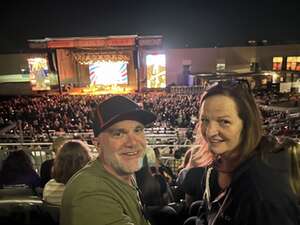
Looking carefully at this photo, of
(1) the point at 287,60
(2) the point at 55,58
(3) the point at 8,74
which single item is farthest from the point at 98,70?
(1) the point at 287,60

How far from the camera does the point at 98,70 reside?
24.7 metres

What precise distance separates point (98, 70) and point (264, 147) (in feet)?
78.5

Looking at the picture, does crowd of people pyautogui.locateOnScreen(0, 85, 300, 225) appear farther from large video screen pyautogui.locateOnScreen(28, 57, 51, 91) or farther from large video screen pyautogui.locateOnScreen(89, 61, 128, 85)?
large video screen pyautogui.locateOnScreen(89, 61, 128, 85)

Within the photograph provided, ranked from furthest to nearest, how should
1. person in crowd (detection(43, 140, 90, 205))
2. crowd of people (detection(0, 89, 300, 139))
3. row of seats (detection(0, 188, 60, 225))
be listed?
crowd of people (detection(0, 89, 300, 139)) → person in crowd (detection(43, 140, 90, 205)) → row of seats (detection(0, 188, 60, 225))

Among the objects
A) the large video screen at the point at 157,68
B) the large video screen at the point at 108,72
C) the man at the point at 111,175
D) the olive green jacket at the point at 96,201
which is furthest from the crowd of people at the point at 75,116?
the olive green jacket at the point at 96,201

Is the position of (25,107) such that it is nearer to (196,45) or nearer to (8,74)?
(8,74)

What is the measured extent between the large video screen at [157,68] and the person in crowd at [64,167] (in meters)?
20.2

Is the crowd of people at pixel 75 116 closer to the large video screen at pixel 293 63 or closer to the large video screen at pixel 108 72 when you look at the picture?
the large video screen at pixel 108 72

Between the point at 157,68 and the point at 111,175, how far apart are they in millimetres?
21287

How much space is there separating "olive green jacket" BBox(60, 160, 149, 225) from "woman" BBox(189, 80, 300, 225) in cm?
48

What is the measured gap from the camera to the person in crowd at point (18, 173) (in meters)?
3.33

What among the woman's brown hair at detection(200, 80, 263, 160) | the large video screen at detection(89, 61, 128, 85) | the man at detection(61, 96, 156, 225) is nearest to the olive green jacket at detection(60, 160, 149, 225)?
the man at detection(61, 96, 156, 225)

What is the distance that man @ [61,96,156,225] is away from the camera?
4.09 ft

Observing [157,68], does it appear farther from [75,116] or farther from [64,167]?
[64,167]
